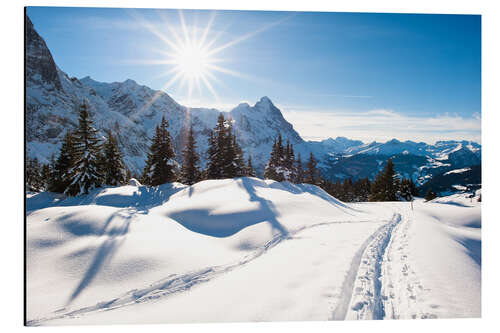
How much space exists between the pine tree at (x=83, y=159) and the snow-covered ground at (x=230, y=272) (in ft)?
44.0

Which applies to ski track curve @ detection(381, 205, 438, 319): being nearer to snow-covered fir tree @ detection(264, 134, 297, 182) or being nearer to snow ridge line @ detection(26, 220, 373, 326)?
snow ridge line @ detection(26, 220, 373, 326)

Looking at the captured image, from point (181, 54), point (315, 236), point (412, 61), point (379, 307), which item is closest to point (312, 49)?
point (412, 61)

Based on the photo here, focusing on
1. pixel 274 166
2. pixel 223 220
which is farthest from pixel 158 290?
pixel 274 166

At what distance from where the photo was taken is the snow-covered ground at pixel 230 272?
488 cm

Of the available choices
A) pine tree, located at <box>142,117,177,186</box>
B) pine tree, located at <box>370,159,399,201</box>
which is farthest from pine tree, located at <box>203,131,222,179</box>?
pine tree, located at <box>370,159,399,201</box>

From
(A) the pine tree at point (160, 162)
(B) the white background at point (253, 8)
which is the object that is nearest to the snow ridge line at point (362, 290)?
(B) the white background at point (253, 8)

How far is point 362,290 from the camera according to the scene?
5320 mm

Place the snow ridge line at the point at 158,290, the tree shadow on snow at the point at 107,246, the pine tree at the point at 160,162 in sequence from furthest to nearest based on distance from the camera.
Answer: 1. the pine tree at the point at 160,162
2. the tree shadow on snow at the point at 107,246
3. the snow ridge line at the point at 158,290

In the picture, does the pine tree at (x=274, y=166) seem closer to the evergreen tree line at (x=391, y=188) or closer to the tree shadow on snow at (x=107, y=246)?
the evergreen tree line at (x=391, y=188)

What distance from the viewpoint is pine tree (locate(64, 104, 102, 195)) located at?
18781 millimetres

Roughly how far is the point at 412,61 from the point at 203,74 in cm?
830

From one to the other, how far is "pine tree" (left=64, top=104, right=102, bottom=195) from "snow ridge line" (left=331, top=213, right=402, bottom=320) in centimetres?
2081

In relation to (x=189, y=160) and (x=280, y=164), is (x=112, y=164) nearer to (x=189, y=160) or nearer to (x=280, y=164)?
(x=189, y=160)

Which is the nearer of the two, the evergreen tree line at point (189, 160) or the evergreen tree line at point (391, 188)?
the evergreen tree line at point (189, 160)
